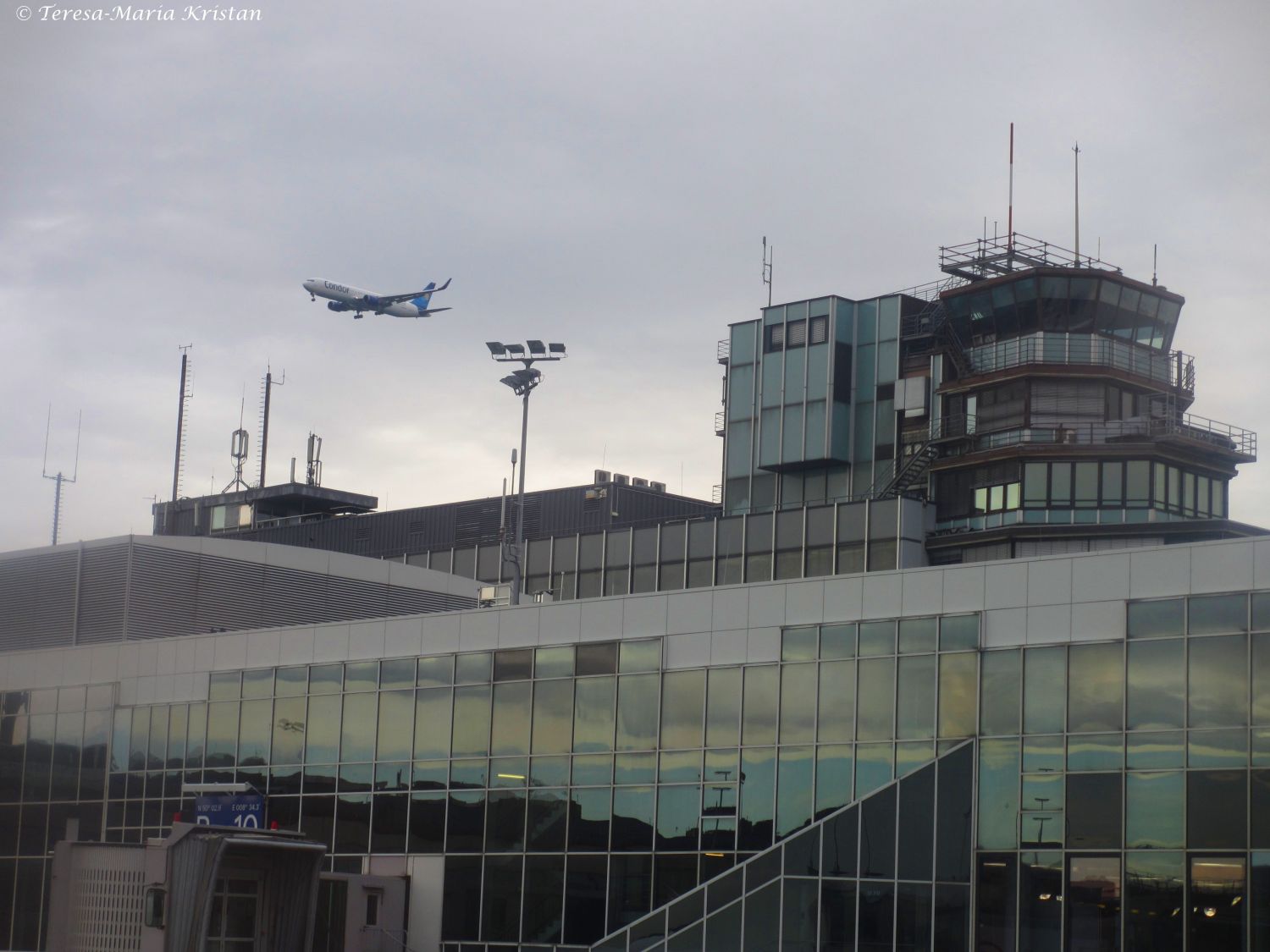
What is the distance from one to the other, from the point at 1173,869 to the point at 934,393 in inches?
2116

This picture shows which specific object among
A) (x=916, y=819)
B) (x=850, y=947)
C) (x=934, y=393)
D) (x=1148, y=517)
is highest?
(x=934, y=393)

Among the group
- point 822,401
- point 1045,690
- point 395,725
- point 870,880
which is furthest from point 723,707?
point 822,401

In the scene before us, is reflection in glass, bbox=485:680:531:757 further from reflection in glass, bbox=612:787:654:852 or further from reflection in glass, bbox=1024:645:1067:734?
reflection in glass, bbox=1024:645:1067:734

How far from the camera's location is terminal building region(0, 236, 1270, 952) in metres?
37.2

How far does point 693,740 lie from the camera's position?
45188mm

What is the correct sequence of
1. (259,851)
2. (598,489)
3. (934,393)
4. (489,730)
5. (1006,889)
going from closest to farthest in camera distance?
(259,851)
(1006,889)
(489,730)
(934,393)
(598,489)

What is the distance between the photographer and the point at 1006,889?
38.6 m

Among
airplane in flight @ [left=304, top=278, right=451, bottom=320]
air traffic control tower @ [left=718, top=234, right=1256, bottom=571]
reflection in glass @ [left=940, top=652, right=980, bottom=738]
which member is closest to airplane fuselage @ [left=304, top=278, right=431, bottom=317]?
airplane in flight @ [left=304, top=278, right=451, bottom=320]

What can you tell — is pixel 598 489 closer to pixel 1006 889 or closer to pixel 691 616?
pixel 691 616

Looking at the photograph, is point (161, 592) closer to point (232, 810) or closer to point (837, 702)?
point (232, 810)

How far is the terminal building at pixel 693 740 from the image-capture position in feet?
122

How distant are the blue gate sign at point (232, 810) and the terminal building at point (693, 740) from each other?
3.61 feet

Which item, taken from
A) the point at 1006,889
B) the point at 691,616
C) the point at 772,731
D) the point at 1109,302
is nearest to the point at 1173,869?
the point at 1006,889

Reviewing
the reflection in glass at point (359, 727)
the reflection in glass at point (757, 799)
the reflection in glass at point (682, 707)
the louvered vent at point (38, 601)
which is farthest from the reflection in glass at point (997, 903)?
the louvered vent at point (38, 601)
